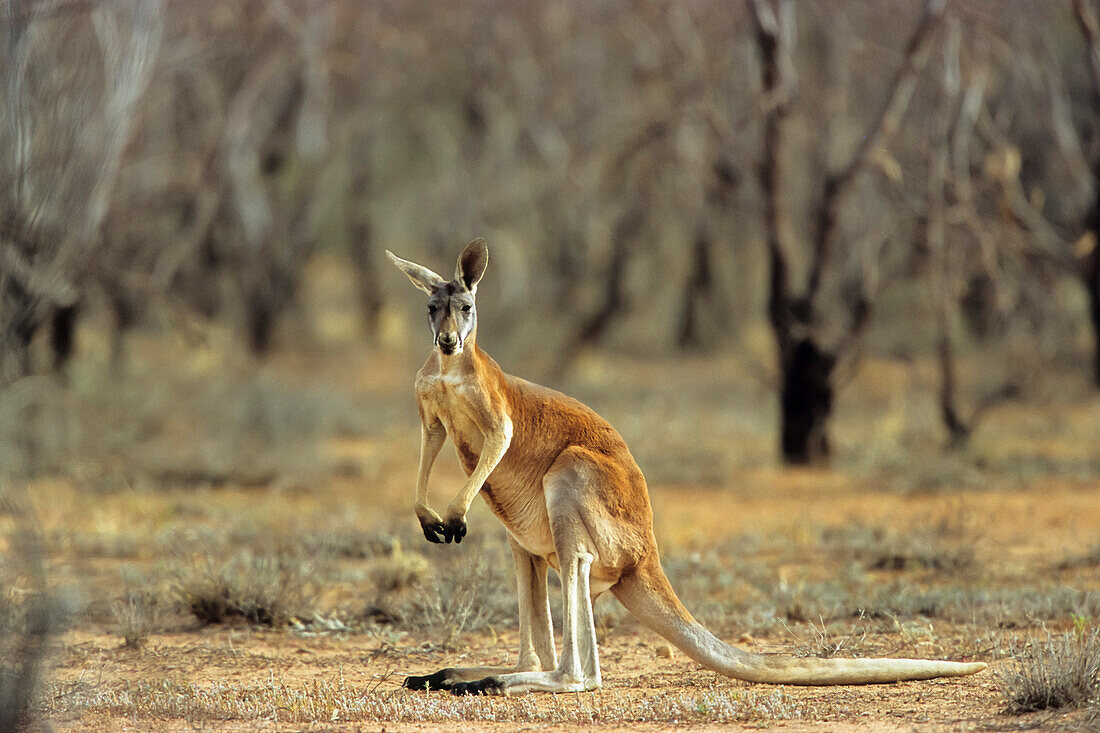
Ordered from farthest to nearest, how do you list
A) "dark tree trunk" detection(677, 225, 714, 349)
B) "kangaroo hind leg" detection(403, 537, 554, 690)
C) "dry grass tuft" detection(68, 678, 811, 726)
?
"dark tree trunk" detection(677, 225, 714, 349), "kangaroo hind leg" detection(403, 537, 554, 690), "dry grass tuft" detection(68, 678, 811, 726)

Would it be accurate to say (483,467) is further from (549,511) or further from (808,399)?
(808,399)

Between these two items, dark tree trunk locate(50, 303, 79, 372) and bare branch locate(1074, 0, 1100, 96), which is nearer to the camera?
bare branch locate(1074, 0, 1100, 96)

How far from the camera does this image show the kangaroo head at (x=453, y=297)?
4.43 meters

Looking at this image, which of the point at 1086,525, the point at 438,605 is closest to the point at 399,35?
the point at 1086,525

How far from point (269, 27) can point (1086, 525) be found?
50.5 ft

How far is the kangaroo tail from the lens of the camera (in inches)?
183

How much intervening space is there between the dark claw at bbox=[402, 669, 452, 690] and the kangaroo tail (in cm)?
76

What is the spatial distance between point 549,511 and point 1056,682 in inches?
75.0

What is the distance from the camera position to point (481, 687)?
15.4 feet

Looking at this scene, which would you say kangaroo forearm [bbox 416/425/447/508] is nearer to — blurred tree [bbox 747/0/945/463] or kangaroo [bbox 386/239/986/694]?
kangaroo [bbox 386/239/986/694]

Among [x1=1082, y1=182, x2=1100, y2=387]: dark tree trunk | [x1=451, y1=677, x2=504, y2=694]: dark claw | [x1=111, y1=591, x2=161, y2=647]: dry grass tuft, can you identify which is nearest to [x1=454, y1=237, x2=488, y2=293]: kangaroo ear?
[x1=451, y1=677, x2=504, y2=694]: dark claw

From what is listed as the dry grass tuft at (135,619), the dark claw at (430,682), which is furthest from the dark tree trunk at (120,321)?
the dark claw at (430,682)

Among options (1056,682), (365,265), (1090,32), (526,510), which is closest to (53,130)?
(526,510)

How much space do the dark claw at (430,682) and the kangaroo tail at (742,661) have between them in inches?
30.0
